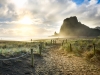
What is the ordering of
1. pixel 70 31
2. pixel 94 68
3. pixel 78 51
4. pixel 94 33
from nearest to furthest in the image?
pixel 94 68 < pixel 78 51 < pixel 94 33 < pixel 70 31

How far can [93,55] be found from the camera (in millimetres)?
14609

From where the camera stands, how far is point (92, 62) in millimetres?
13008

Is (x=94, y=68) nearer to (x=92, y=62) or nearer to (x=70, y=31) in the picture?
(x=92, y=62)

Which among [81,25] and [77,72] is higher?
[81,25]

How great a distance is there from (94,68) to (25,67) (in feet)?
17.6

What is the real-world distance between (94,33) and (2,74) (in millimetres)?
176937

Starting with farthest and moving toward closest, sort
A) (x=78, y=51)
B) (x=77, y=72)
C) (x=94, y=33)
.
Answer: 1. (x=94, y=33)
2. (x=78, y=51)
3. (x=77, y=72)

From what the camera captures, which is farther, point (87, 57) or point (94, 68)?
point (87, 57)

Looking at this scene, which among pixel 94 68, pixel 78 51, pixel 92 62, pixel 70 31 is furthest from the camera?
pixel 70 31

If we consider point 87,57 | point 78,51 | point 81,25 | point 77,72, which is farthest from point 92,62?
point 81,25

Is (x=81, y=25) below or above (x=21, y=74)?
above

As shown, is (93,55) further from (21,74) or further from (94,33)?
(94,33)

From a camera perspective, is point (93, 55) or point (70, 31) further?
point (70, 31)

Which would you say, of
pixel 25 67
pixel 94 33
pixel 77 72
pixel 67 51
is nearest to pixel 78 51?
pixel 67 51
